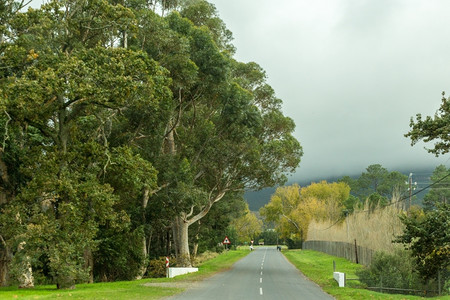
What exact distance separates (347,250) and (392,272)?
2781 cm

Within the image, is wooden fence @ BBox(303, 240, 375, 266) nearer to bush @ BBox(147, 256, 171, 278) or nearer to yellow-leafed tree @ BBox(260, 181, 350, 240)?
yellow-leafed tree @ BBox(260, 181, 350, 240)

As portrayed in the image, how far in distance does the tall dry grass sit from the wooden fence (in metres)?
0.52

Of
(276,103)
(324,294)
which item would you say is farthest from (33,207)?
(276,103)

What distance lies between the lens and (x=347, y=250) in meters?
54.5

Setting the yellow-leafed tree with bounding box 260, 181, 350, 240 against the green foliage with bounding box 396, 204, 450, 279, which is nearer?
the green foliage with bounding box 396, 204, 450, 279

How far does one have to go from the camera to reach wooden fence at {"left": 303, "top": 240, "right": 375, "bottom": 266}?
4070 centimetres

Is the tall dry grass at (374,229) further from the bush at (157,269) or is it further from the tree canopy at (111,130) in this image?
the bush at (157,269)

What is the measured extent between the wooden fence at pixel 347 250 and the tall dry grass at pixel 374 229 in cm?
52

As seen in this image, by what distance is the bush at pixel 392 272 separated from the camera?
26.6m

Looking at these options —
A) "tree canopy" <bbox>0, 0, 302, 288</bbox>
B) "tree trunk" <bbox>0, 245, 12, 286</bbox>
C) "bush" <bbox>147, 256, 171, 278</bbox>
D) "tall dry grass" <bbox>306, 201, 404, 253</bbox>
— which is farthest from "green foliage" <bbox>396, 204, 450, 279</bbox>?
"tree trunk" <bbox>0, 245, 12, 286</bbox>

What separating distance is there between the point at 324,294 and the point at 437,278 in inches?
222

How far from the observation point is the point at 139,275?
36.6 m

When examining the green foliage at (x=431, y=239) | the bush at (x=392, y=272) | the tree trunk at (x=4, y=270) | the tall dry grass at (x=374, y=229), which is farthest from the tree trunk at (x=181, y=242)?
the green foliage at (x=431, y=239)

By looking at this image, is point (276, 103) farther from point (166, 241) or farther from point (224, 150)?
point (166, 241)
